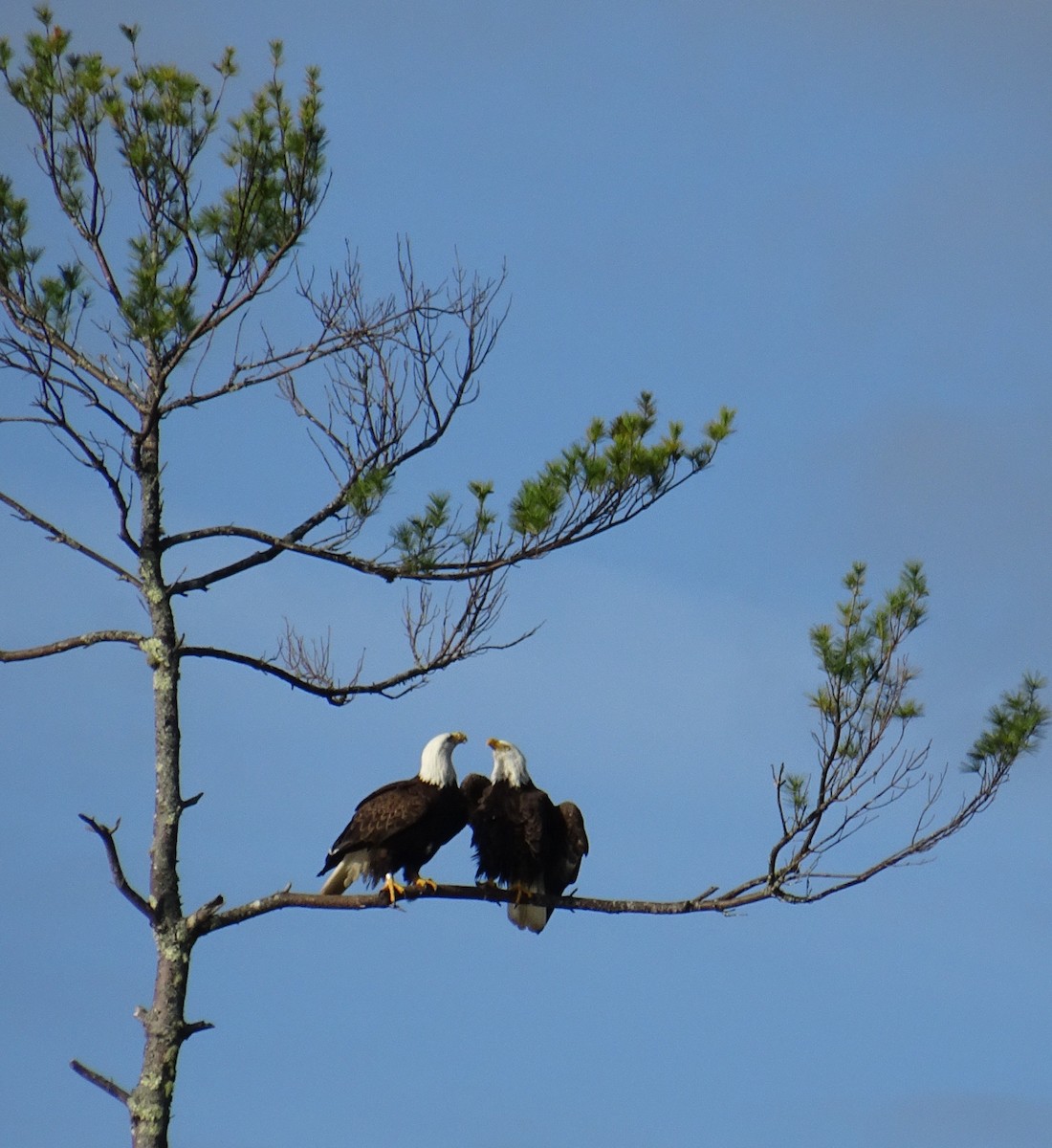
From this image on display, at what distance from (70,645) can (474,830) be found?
2.19m

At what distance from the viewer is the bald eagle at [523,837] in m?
8.82

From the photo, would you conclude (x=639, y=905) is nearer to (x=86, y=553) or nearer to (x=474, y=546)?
(x=474, y=546)

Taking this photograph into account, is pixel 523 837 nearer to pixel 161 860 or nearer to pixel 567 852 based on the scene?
pixel 567 852

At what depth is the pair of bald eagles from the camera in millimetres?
8680

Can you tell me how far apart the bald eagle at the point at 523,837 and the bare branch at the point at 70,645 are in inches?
76.4

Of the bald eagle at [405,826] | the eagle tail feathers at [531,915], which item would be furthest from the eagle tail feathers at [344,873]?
the eagle tail feathers at [531,915]

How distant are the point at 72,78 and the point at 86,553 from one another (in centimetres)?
225

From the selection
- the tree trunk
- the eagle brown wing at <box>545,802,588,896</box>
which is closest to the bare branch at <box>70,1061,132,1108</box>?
the tree trunk

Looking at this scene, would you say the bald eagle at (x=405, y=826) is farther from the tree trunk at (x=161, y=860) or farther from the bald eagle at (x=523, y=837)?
the tree trunk at (x=161, y=860)

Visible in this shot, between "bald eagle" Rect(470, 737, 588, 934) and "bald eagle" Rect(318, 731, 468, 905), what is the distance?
15 cm

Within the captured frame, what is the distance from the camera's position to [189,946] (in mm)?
7879

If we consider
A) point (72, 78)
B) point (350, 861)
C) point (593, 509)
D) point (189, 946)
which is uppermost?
point (72, 78)

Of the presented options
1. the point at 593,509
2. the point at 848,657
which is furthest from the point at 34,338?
the point at 848,657

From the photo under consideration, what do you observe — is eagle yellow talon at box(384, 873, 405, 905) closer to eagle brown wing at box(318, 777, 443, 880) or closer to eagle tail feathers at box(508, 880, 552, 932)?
eagle brown wing at box(318, 777, 443, 880)
